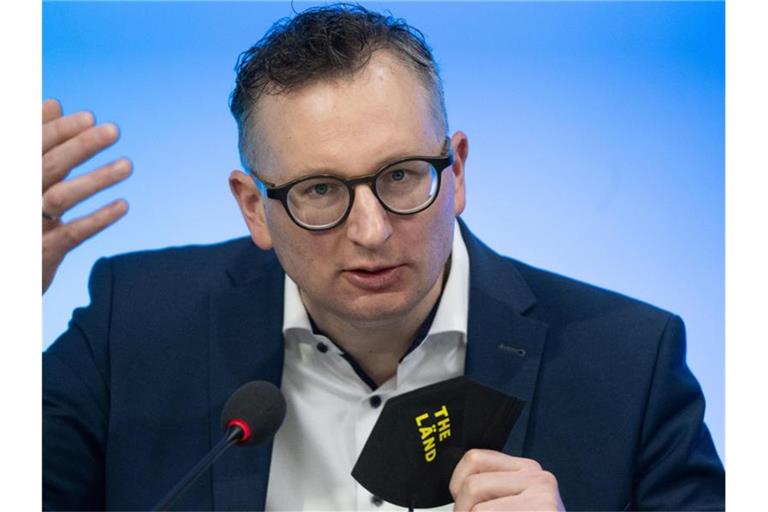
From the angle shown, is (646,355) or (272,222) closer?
(272,222)

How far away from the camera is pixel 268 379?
7.70 ft

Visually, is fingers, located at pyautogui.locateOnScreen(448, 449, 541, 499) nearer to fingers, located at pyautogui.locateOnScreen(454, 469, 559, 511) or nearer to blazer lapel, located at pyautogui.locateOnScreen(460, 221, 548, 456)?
fingers, located at pyautogui.locateOnScreen(454, 469, 559, 511)

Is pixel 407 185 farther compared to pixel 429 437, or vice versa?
pixel 407 185

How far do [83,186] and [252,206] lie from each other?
0.41m

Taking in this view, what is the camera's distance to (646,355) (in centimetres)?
229

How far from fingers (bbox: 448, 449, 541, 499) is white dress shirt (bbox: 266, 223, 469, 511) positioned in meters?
0.52

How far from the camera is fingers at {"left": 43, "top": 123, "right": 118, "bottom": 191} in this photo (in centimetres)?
199

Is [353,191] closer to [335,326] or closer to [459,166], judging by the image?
[459,166]

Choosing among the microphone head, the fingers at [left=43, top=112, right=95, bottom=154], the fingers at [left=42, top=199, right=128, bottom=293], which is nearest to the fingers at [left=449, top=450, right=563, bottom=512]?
the microphone head

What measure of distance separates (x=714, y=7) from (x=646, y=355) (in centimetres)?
91

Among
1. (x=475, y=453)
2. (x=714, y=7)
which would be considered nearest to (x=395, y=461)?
(x=475, y=453)

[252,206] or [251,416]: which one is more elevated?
[252,206]

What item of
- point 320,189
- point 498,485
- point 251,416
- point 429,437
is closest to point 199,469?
point 251,416

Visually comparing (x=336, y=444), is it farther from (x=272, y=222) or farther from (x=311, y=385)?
(x=272, y=222)
